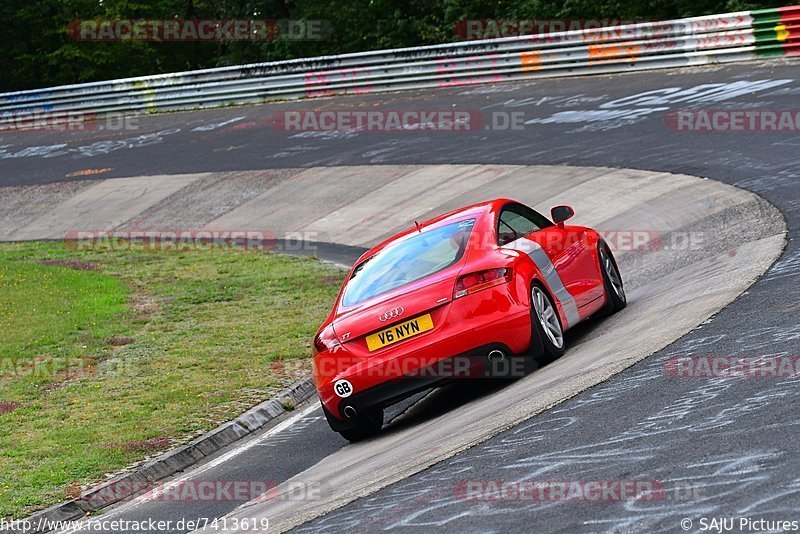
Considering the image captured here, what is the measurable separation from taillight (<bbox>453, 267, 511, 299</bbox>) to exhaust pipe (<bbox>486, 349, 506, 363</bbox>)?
1.57ft

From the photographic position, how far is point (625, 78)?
2712 cm

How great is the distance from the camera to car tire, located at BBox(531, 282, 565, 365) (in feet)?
30.2

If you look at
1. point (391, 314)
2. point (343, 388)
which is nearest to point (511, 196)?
point (391, 314)

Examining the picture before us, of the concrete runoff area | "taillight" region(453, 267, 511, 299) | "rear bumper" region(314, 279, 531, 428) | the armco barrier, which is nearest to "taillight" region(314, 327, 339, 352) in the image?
"rear bumper" region(314, 279, 531, 428)

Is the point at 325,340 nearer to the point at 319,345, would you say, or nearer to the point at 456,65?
the point at 319,345

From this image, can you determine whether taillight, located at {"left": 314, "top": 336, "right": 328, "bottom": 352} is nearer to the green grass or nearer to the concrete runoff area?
the concrete runoff area

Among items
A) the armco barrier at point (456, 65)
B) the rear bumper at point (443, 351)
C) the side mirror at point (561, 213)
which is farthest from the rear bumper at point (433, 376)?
the armco barrier at point (456, 65)

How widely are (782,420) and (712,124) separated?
1520 centimetres

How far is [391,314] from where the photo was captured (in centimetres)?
910

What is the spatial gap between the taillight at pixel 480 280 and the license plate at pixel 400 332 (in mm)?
296

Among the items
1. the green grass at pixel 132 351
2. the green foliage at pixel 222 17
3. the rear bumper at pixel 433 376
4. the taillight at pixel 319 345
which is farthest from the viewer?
the green foliage at pixel 222 17

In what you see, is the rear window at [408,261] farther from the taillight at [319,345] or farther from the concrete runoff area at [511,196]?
the concrete runoff area at [511,196]

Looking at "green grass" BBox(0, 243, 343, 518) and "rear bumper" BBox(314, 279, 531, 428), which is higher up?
"rear bumper" BBox(314, 279, 531, 428)

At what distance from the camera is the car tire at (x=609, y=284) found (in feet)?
36.5
